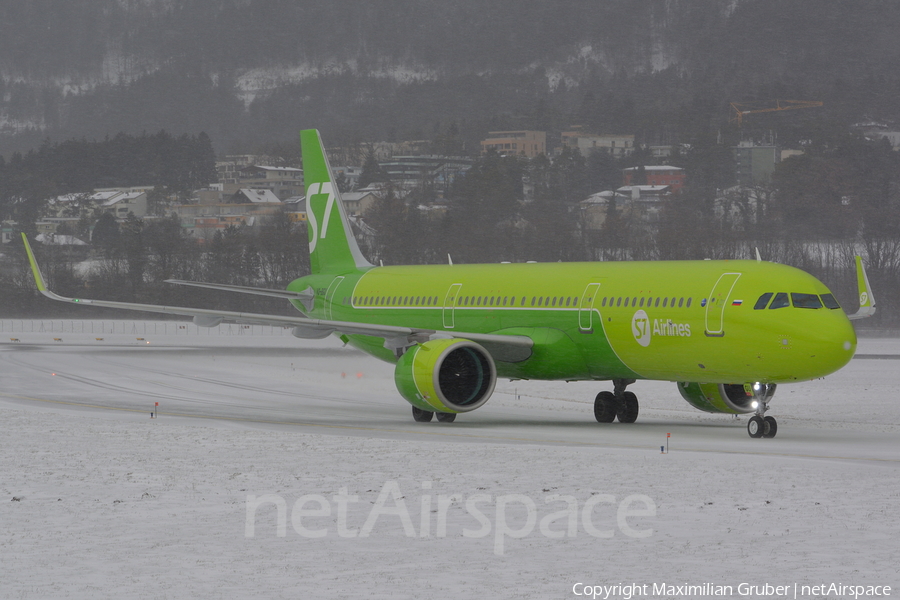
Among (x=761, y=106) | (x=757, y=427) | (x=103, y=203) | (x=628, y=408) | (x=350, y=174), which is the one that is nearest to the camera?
(x=757, y=427)

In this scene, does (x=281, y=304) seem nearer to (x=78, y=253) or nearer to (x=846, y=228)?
(x=78, y=253)

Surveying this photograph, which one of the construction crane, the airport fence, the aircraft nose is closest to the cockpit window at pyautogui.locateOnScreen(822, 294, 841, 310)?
the aircraft nose

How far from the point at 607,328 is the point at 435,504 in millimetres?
10818

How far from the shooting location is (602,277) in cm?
2445

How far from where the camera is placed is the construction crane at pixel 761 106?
174538 millimetres

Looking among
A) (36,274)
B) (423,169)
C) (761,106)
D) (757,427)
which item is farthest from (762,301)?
(761,106)

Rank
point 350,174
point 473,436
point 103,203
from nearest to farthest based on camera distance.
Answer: point 473,436, point 103,203, point 350,174

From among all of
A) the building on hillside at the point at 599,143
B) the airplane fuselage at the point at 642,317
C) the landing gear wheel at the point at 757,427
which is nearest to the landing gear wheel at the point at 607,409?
the airplane fuselage at the point at 642,317

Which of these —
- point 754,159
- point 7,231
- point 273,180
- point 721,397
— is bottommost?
point 721,397

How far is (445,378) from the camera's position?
2469cm

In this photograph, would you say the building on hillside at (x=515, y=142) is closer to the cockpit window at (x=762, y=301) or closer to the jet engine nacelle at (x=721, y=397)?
the jet engine nacelle at (x=721, y=397)

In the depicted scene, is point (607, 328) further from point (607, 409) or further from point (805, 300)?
point (805, 300)

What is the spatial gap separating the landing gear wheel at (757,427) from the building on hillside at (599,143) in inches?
6471

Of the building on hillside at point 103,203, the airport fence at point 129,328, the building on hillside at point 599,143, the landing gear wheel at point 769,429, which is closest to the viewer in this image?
the landing gear wheel at point 769,429
